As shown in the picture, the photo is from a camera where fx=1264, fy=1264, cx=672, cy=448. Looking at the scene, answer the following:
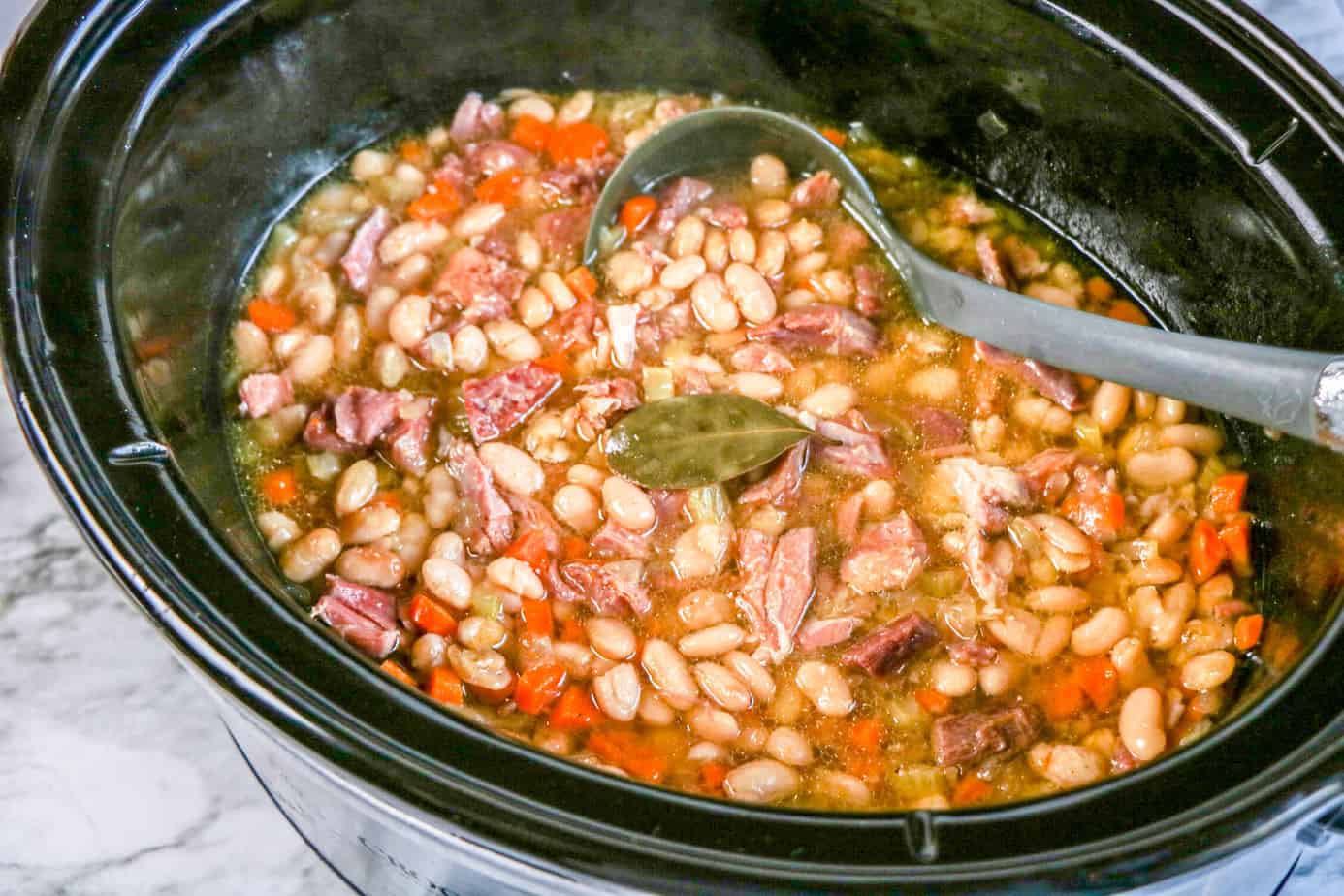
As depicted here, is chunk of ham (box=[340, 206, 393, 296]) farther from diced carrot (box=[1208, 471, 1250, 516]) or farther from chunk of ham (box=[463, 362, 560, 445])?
diced carrot (box=[1208, 471, 1250, 516])

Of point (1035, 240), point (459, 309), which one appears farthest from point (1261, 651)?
point (459, 309)

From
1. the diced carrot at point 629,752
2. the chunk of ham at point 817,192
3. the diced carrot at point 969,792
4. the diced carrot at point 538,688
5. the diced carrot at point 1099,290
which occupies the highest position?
the chunk of ham at point 817,192

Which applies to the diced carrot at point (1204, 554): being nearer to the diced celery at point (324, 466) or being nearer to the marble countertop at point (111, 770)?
the marble countertop at point (111, 770)

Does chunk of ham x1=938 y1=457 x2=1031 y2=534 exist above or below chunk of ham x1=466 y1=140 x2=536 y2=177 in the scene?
below

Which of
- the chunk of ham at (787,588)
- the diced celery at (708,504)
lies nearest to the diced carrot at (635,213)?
the diced celery at (708,504)

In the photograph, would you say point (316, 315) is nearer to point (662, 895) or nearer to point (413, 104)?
point (413, 104)

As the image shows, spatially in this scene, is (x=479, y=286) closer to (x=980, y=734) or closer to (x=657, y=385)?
(x=657, y=385)

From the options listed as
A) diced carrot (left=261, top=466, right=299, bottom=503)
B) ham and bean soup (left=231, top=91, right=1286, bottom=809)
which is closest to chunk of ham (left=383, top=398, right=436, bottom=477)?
ham and bean soup (left=231, top=91, right=1286, bottom=809)
